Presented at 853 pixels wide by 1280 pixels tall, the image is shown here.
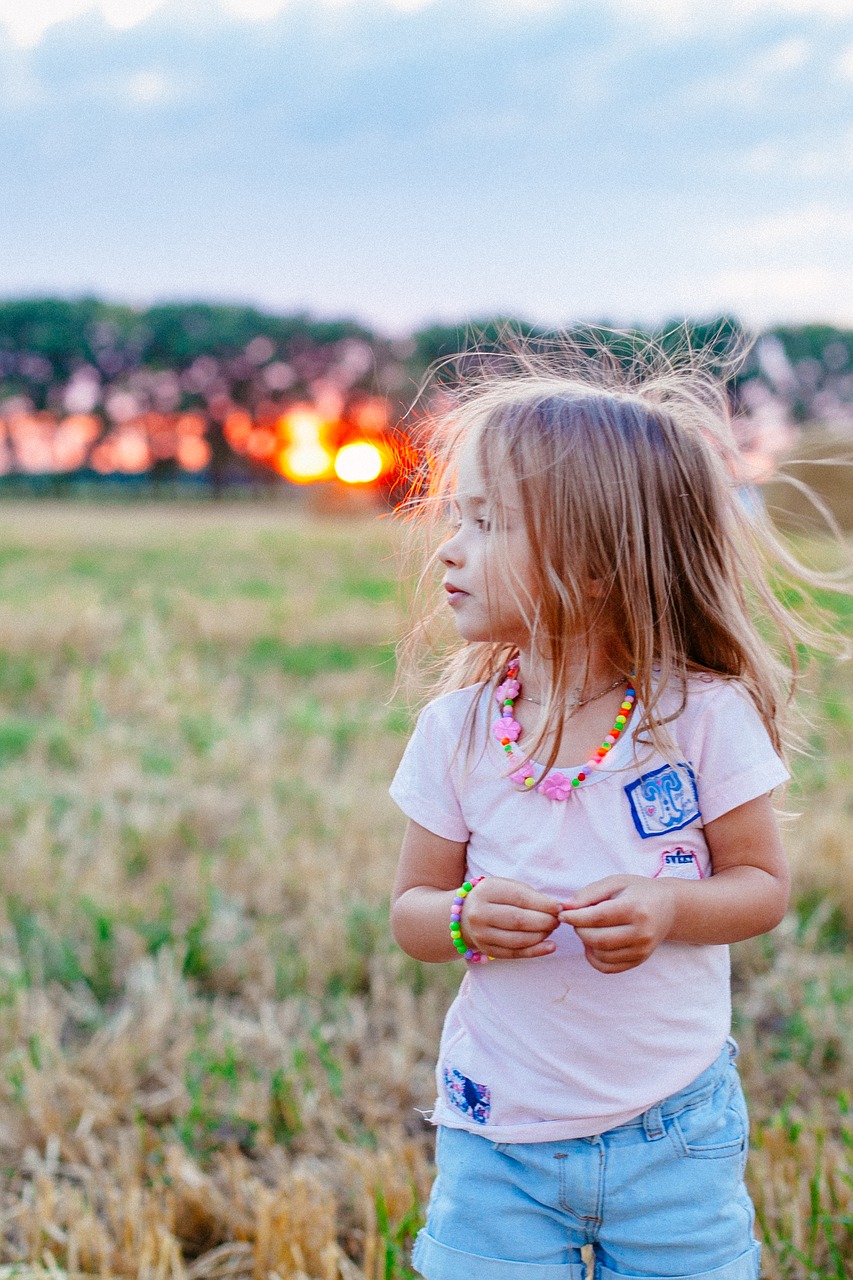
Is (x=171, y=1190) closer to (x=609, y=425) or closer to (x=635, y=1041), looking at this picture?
(x=635, y=1041)

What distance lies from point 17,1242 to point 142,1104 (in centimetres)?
40

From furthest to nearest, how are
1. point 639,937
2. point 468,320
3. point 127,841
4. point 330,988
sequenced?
point 127,841 < point 330,988 < point 468,320 < point 639,937

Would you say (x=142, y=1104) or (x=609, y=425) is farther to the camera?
(x=142, y=1104)

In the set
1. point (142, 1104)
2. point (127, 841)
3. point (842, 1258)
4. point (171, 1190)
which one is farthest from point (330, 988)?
point (842, 1258)

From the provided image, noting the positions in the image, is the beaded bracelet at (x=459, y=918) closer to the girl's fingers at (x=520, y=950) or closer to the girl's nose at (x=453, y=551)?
the girl's fingers at (x=520, y=950)

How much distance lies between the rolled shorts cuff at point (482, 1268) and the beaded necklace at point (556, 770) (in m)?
0.61

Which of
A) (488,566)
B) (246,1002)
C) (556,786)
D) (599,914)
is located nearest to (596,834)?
(556,786)

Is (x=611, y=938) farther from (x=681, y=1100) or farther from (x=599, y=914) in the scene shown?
(x=681, y=1100)

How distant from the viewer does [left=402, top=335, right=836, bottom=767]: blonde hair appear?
4.96 feet

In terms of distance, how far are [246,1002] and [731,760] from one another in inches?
77.2

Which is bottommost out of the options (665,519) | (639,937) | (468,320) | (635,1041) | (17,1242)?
(17,1242)

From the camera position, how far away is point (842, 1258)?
2.05 m

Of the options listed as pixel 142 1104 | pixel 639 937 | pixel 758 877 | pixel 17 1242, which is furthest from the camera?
pixel 142 1104

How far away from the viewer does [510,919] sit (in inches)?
53.1
